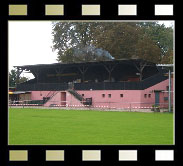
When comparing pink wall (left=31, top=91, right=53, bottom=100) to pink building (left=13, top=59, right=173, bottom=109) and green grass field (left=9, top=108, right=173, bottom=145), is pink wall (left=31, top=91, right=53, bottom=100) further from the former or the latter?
green grass field (left=9, top=108, right=173, bottom=145)

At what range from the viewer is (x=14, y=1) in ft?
12.9

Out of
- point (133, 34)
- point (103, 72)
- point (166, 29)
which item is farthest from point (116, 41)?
point (166, 29)

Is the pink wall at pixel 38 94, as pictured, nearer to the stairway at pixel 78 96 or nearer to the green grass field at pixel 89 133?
the stairway at pixel 78 96

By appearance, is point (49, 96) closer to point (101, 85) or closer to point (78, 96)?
point (78, 96)

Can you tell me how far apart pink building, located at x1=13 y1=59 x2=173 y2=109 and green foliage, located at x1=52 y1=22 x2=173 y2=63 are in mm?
5489

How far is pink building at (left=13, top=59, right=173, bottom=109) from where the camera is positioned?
39062 mm

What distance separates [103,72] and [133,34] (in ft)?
28.9

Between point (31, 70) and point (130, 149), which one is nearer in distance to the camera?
point (130, 149)

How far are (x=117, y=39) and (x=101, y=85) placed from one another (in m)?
12.2

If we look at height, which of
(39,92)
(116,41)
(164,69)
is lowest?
(39,92)

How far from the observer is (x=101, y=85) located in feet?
137
